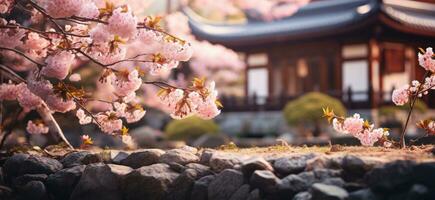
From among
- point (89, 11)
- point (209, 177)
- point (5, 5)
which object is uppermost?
point (5, 5)

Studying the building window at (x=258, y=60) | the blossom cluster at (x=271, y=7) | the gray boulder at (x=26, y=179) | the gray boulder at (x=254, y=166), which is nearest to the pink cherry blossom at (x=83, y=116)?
the gray boulder at (x=26, y=179)

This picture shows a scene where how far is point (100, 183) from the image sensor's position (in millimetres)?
7094

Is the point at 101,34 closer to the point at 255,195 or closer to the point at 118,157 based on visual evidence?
the point at 118,157

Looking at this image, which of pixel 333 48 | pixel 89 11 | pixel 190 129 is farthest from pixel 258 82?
pixel 89 11

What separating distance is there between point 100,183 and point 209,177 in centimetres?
129

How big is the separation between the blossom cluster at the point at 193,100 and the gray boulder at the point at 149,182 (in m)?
0.80

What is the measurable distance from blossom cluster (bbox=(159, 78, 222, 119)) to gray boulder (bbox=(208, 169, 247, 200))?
105cm

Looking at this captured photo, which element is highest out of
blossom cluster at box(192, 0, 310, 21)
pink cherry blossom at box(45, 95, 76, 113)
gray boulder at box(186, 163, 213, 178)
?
blossom cluster at box(192, 0, 310, 21)

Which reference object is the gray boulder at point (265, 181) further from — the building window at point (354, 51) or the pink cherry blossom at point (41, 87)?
the building window at point (354, 51)

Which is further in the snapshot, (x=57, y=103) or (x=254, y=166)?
(x=57, y=103)

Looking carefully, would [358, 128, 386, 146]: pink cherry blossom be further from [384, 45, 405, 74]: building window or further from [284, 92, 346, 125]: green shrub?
[384, 45, 405, 74]: building window

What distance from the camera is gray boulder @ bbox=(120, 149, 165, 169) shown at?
7359 millimetres

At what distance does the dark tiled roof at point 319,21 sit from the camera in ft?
79.2

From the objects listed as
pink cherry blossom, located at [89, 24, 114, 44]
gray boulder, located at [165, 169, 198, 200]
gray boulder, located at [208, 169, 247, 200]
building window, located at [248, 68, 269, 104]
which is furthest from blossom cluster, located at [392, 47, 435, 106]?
building window, located at [248, 68, 269, 104]
